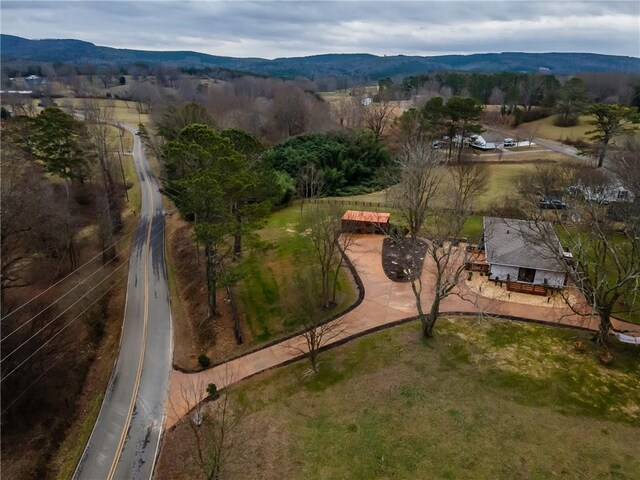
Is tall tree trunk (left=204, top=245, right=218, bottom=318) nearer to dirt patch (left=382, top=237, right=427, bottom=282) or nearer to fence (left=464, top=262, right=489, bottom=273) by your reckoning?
dirt patch (left=382, top=237, right=427, bottom=282)

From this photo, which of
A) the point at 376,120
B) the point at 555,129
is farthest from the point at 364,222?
the point at 555,129

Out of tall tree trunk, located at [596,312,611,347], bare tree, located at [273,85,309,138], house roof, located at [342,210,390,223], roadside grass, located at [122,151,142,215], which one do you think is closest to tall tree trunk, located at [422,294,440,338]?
tall tree trunk, located at [596,312,611,347]

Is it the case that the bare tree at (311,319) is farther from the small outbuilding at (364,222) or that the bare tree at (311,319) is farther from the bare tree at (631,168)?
the bare tree at (631,168)

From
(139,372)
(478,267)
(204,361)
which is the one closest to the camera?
(204,361)

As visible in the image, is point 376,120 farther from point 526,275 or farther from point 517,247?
point 526,275

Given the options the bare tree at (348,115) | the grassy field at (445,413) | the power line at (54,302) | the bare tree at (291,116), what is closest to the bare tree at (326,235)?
the grassy field at (445,413)

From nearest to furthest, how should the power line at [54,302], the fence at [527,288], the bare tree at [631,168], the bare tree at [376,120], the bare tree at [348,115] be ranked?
the power line at [54,302]
the bare tree at [631,168]
the fence at [527,288]
the bare tree at [376,120]
the bare tree at [348,115]
